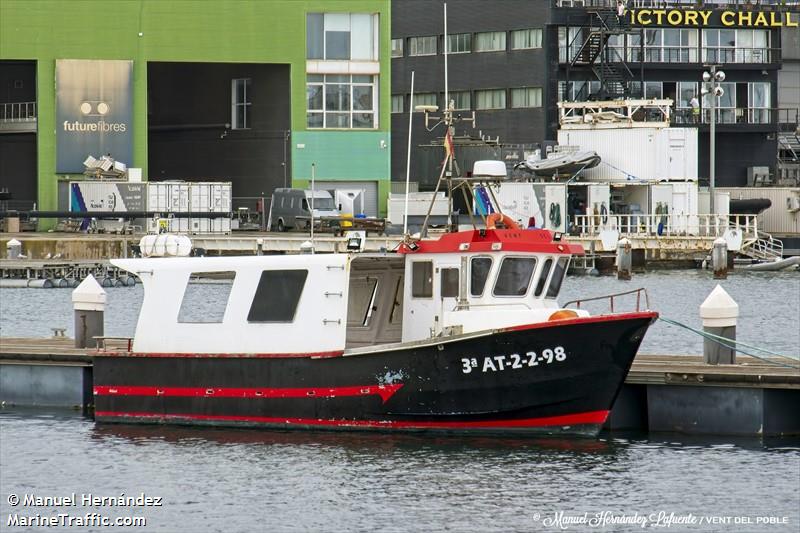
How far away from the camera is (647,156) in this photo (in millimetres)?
88688

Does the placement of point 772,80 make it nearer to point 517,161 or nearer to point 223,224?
point 517,161

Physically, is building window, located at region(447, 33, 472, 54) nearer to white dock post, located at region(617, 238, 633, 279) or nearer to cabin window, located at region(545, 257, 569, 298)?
white dock post, located at region(617, 238, 633, 279)

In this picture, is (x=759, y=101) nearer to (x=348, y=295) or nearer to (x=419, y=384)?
(x=348, y=295)

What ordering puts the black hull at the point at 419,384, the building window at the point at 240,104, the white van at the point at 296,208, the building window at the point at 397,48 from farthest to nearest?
the building window at the point at 397,48, the building window at the point at 240,104, the white van at the point at 296,208, the black hull at the point at 419,384

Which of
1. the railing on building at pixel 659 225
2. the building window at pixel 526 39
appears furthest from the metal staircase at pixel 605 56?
the railing on building at pixel 659 225

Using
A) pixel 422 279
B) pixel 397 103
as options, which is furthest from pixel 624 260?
pixel 422 279

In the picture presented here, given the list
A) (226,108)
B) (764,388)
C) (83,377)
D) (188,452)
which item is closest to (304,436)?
(188,452)

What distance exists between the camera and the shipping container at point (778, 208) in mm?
101250

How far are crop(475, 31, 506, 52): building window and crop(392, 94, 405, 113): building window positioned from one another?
7.58 metres

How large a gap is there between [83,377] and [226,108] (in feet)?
209

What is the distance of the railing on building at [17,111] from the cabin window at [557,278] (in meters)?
67.0

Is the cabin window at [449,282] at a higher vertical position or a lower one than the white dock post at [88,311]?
higher

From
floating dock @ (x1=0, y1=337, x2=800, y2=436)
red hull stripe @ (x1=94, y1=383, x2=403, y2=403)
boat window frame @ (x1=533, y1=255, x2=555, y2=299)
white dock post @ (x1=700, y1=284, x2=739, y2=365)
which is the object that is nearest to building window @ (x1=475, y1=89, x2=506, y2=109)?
floating dock @ (x1=0, y1=337, x2=800, y2=436)

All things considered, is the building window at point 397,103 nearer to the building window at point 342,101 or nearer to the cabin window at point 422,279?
the building window at point 342,101
